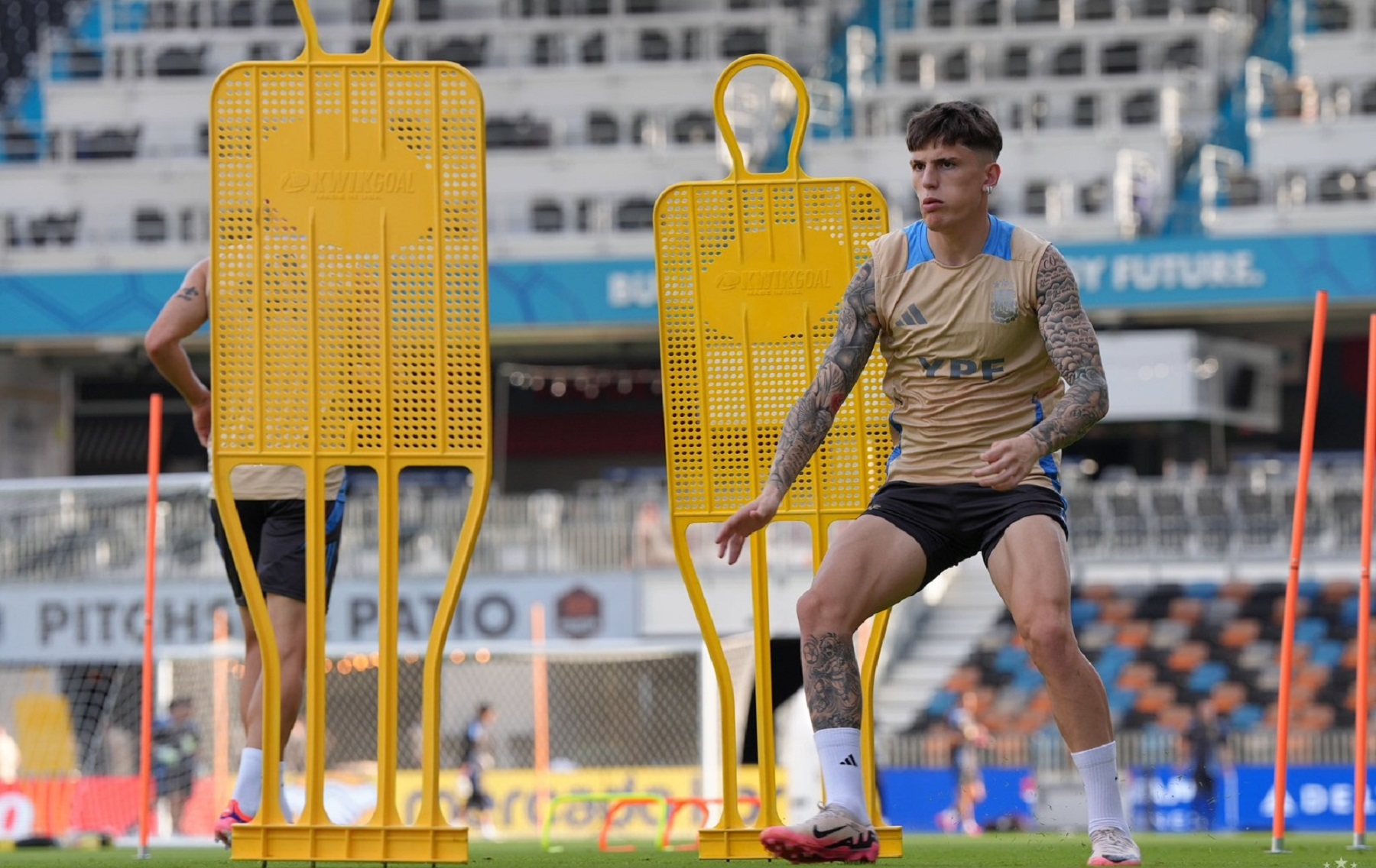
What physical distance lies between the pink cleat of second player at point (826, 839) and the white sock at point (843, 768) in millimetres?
46

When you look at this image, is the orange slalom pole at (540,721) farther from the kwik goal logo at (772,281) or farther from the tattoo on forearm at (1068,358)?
the tattoo on forearm at (1068,358)

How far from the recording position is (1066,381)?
4.60 m

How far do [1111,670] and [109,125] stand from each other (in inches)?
695

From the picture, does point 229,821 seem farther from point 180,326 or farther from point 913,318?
point 913,318

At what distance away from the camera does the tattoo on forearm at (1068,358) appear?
4484mm

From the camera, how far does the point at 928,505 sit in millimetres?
4656

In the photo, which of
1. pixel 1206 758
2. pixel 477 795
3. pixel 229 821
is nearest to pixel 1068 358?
pixel 229 821

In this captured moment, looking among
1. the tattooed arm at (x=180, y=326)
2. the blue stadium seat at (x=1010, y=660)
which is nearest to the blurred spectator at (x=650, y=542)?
the blue stadium seat at (x=1010, y=660)

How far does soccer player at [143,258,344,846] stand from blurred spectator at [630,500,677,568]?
626 inches

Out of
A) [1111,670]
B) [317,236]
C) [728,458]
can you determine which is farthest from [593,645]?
[317,236]

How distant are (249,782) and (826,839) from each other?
202cm

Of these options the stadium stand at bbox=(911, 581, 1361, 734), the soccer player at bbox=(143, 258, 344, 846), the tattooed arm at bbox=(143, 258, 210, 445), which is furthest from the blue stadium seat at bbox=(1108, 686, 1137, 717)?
the tattooed arm at bbox=(143, 258, 210, 445)

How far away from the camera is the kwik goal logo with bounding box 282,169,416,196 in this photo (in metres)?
4.96

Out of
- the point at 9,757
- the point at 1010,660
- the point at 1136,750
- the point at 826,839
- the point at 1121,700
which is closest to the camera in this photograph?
the point at 826,839
